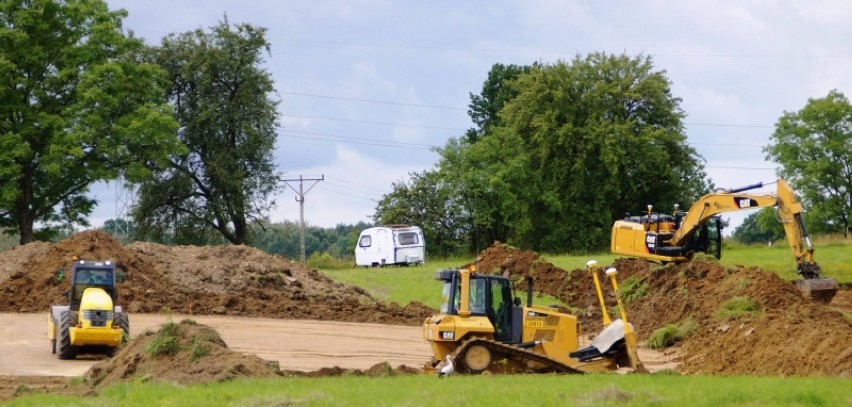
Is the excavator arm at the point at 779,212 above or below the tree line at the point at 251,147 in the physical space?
below

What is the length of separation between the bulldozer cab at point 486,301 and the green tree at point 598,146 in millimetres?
53212

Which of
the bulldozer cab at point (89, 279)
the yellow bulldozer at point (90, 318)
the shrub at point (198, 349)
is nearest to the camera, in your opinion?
the shrub at point (198, 349)

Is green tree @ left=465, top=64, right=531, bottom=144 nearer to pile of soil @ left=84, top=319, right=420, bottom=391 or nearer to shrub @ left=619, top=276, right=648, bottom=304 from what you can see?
shrub @ left=619, top=276, right=648, bottom=304

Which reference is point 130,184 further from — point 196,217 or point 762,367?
point 762,367

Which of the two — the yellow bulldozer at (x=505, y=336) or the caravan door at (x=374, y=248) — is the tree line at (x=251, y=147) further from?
the yellow bulldozer at (x=505, y=336)

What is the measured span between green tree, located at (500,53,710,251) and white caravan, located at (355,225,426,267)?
1387 centimetres

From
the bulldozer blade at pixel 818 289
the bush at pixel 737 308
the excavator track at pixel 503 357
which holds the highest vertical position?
the bulldozer blade at pixel 818 289

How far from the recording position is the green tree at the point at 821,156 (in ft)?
283

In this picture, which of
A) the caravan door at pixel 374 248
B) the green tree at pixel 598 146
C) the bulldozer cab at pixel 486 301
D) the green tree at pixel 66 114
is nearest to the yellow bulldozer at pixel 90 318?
the bulldozer cab at pixel 486 301

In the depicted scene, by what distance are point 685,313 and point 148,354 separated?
1614cm

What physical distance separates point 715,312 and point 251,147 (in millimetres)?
43184

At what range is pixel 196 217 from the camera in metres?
69.2

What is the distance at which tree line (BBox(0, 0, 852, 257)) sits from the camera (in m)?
57.0

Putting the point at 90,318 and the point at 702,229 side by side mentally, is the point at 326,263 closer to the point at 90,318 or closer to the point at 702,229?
the point at 702,229
